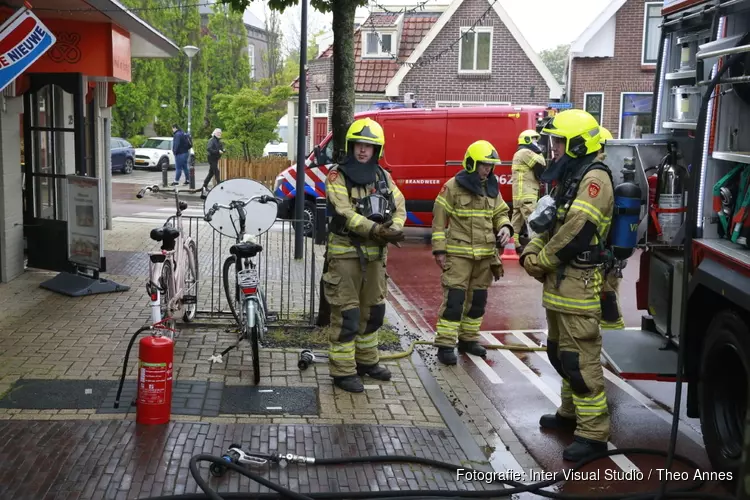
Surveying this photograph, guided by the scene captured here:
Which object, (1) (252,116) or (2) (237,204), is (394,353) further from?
(1) (252,116)

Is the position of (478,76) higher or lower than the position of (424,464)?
higher

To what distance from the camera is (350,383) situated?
6746 millimetres

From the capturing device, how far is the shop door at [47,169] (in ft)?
33.4

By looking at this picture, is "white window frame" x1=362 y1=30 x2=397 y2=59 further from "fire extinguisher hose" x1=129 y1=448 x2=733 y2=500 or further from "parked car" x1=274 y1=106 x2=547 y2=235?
"fire extinguisher hose" x1=129 y1=448 x2=733 y2=500

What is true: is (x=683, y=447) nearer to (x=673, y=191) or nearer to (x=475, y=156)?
(x=673, y=191)

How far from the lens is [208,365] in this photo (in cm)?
725

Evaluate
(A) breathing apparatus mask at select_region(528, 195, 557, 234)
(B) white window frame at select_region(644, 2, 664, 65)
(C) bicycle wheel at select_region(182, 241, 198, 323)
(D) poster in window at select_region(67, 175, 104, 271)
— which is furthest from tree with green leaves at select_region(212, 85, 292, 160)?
(A) breathing apparatus mask at select_region(528, 195, 557, 234)

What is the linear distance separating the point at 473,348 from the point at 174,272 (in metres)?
2.89

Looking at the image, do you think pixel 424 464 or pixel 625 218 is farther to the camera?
pixel 625 218

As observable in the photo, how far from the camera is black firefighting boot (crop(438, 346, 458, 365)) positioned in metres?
7.81

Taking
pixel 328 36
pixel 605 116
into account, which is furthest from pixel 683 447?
pixel 328 36

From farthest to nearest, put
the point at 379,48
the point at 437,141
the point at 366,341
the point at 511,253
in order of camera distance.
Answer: the point at 379,48
the point at 437,141
the point at 511,253
the point at 366,341

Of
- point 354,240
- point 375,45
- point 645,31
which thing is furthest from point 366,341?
point 375,45

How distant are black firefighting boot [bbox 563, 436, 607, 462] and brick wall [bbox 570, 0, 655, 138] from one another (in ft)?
79.7
